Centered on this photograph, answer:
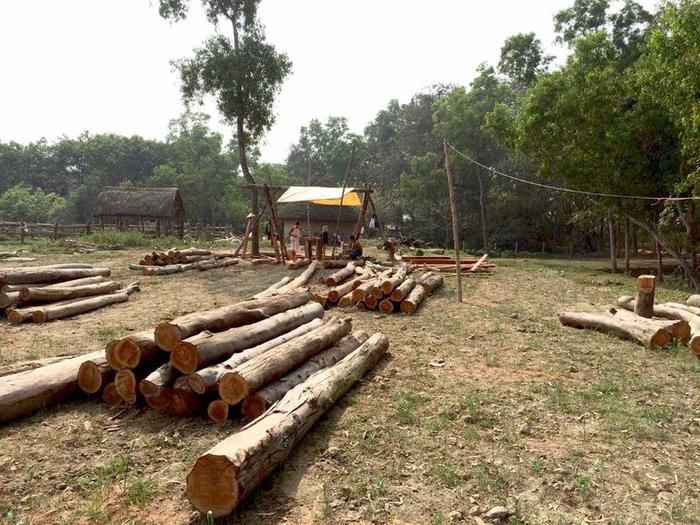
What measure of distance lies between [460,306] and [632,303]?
10.5 feet

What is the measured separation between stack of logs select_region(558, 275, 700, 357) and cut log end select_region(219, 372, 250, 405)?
5.96 meters

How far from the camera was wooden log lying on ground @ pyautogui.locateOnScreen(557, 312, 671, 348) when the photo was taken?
23.7 ft

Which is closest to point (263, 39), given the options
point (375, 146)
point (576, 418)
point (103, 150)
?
point (576, 418)

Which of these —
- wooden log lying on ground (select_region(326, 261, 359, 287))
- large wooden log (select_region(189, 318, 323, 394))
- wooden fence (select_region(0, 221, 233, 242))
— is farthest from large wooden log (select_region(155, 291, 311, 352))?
wooden fence (select_region(0, 221, 233, 242))

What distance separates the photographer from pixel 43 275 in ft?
36.7

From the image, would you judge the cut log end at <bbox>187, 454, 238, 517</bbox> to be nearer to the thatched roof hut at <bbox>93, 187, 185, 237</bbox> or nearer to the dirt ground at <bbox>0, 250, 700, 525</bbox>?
the dirt ground at <bbox>0, 250, 700, 525</bbox>

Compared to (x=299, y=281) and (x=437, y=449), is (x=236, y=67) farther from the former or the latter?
(x=437, y=449)

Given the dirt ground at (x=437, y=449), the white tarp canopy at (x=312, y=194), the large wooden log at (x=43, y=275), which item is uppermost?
the white tarp canopy at (x=312, y=194)

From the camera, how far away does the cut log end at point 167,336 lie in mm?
4891

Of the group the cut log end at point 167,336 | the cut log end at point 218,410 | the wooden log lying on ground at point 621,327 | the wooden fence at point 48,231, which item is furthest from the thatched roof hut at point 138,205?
the cut log end at point 218,410

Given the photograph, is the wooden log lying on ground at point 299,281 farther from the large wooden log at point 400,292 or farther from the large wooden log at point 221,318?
the large wooden log at point 221,318

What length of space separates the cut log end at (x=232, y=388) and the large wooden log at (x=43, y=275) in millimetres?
7835

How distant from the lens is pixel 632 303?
30.7ft

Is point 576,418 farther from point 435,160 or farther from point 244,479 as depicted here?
point 435,160
